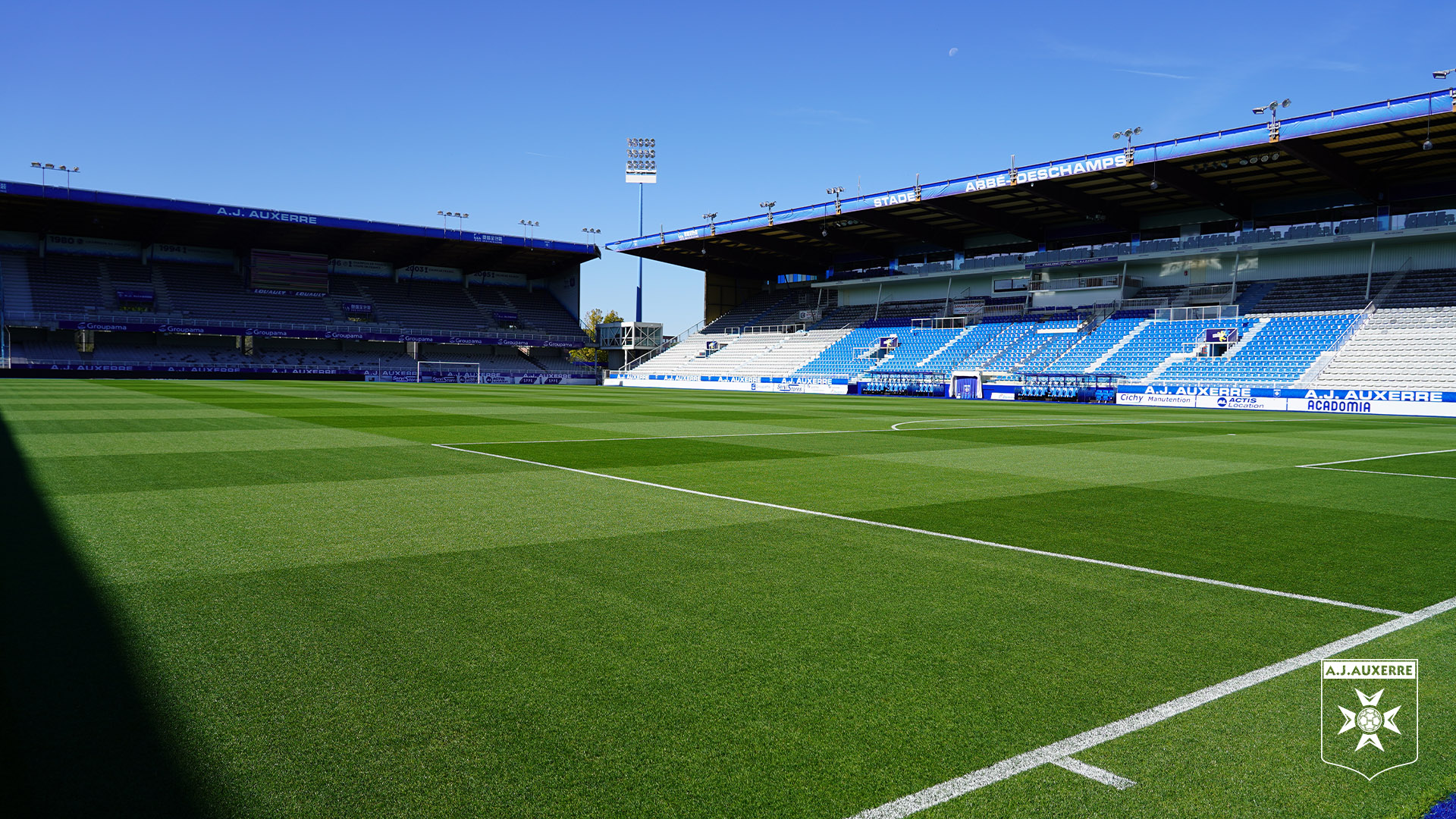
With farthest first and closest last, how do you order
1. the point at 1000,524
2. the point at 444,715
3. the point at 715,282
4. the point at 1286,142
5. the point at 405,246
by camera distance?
the point at 715,282 < the point at 405,246 < the point at 1286,142 < the point at 1000,524 < the point at 444,715

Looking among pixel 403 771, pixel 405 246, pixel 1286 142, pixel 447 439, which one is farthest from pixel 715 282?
pixel 403 771

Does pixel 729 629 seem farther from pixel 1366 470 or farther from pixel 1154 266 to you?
pixel 1154 266

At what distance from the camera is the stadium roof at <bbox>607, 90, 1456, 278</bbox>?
37500mm

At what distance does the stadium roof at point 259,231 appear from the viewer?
56.3 metres

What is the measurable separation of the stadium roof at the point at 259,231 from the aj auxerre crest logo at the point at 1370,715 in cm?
6746

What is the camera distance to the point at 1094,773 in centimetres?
311

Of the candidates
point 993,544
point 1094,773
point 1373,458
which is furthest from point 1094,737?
point 1373,458

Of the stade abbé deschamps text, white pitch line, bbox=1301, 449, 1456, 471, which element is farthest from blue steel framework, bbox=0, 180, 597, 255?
white pitch line, bbox=1301, 449, 1456, 471

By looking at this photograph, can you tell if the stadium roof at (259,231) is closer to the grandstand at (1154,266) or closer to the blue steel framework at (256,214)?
the blue steel framework at (256,214)

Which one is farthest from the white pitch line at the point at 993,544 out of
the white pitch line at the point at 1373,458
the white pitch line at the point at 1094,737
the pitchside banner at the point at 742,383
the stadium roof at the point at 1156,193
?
the pitchside banner at the point at 742,383

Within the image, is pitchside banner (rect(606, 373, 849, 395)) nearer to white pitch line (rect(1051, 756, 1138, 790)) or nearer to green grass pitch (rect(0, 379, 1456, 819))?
green grass pitch (rect(0, 379, 1456, 819))

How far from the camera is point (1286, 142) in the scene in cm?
3756

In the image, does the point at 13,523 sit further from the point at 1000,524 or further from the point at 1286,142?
the point at 1286,142

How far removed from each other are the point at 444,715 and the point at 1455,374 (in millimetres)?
43505
